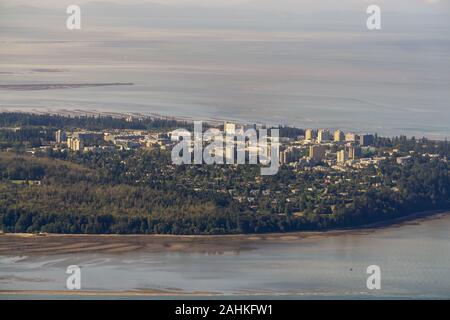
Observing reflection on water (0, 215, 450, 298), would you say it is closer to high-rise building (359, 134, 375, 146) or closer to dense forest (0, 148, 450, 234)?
dense forest (0, 148, 450, 234)

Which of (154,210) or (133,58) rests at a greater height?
(133,58)

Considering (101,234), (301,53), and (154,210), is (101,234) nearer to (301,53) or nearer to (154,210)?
(154,210)

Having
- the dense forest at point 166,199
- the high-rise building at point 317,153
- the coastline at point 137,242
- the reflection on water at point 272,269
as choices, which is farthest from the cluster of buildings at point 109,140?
the reflection on water at point 272,269

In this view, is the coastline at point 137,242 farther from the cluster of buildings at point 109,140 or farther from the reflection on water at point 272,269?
the cluster of buildings at point 109,140

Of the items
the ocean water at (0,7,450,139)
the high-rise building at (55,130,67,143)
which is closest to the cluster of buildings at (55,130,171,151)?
the high-rise building at (55,130,67,143)

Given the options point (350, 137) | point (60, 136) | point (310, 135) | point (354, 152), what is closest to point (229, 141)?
point (310, 135)
